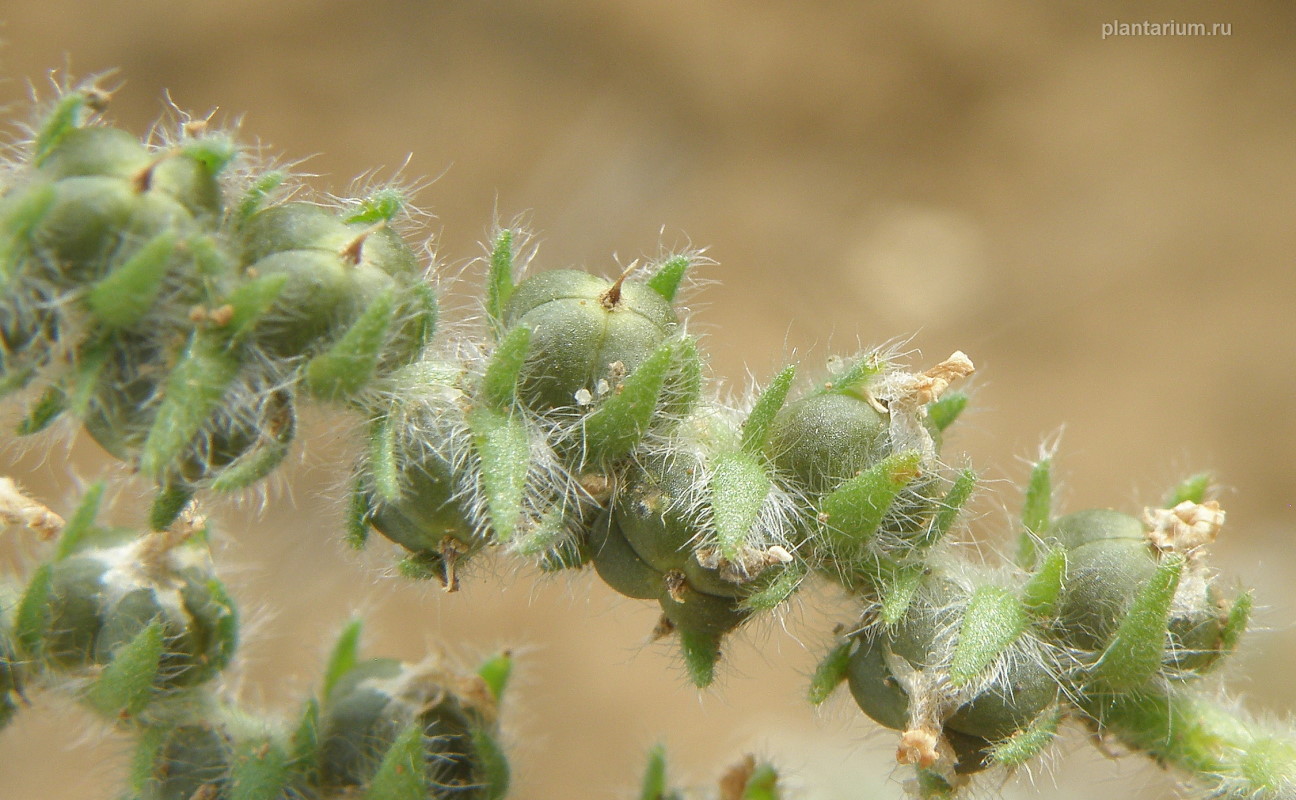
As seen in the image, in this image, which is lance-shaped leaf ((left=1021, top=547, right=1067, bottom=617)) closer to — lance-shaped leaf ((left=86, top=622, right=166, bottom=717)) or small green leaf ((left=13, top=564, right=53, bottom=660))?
lance-shaped leaf ((left=86, top=622, right=166, bottom=717))

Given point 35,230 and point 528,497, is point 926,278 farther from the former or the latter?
point 35,230

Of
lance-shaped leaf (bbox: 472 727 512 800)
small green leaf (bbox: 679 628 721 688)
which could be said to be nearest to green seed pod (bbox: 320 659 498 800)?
lance-shaped leaf (bbox: 472 727 512 800)

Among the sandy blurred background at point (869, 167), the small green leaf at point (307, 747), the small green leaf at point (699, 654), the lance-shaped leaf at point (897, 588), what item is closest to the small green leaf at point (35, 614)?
the small green leaf at point (307, 747)

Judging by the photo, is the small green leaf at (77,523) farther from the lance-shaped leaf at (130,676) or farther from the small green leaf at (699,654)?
the small green leaf at (699,654)

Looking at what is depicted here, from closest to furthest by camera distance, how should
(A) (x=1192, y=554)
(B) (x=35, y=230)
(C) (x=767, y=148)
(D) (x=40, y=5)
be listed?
(B) (x=35, y=230), (A) (x=1192, y=554), (D) (x=40, y=5), (C) (x=767, y=148)

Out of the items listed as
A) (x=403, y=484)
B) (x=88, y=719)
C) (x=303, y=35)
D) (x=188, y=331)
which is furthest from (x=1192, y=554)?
(x=303, y=35)

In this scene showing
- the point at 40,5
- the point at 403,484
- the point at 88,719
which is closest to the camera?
the point at 403,484
